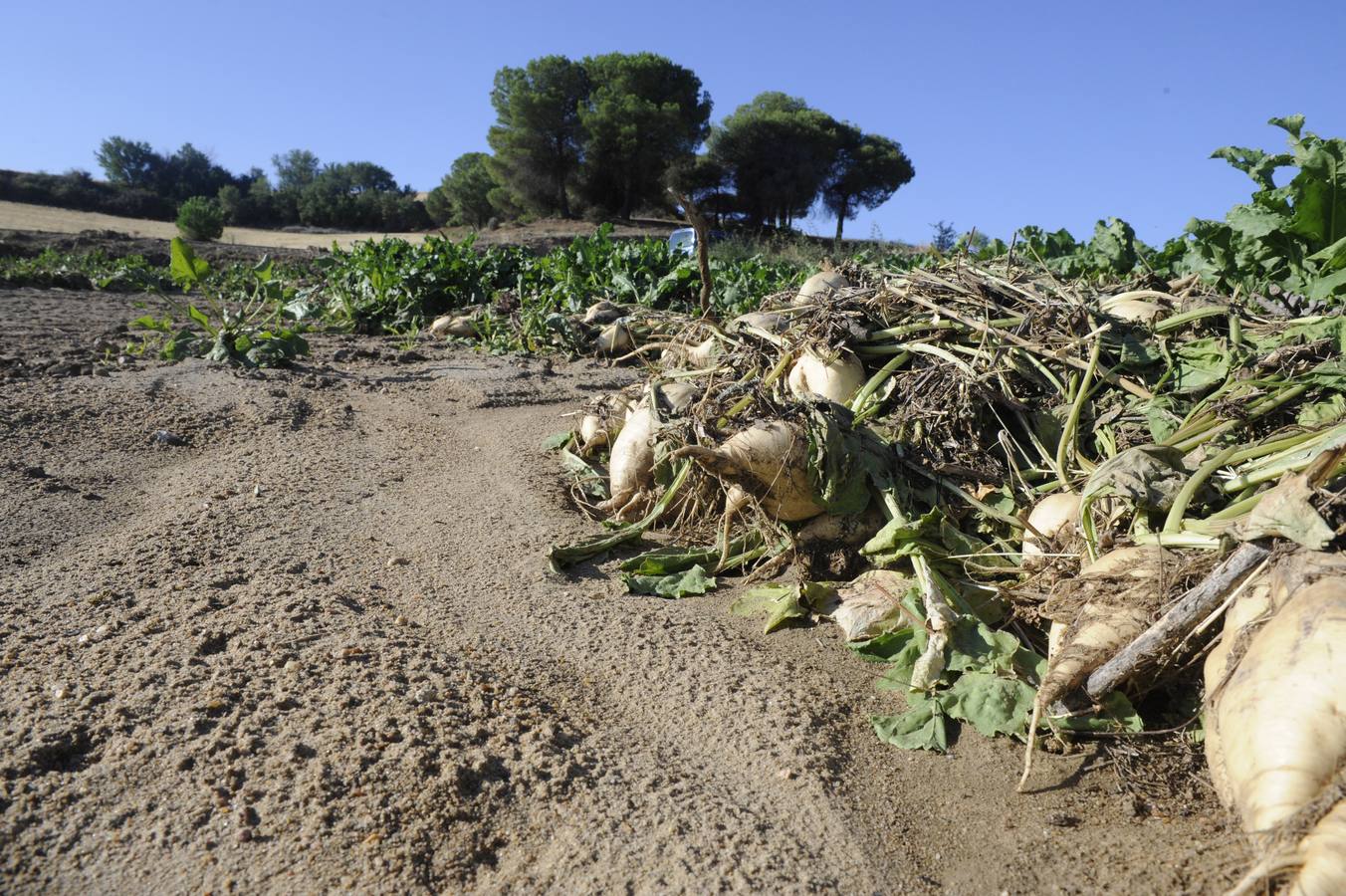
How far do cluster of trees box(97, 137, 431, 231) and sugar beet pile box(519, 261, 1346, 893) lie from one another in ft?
112

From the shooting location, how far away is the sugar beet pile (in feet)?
5.30

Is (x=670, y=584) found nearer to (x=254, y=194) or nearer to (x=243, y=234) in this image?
(x=243, y=234)

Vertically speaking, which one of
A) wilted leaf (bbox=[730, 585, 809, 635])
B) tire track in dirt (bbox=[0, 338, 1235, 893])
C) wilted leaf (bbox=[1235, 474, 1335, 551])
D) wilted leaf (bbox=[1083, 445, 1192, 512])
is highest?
wilted leaf (bbox=[1235, 474, 1335, 551])

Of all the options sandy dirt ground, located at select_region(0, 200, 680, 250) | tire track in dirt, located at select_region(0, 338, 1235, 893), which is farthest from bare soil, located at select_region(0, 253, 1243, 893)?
sandy dirt ground, located at select_region(0, 200, 680, 250)

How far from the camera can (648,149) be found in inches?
1232

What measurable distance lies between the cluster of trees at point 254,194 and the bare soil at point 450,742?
111 ft

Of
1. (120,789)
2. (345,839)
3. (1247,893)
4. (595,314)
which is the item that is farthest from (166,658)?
(595,314)

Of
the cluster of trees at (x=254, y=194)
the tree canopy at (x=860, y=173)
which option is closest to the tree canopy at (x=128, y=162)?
the cluster of trees at (x=254, y=194)

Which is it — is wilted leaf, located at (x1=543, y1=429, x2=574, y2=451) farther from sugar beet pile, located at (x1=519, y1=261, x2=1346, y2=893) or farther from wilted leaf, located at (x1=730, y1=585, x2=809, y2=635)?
wilted leaf, located at (x1=730, y1=585, x2=809, y2=635)

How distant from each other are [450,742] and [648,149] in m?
31.6

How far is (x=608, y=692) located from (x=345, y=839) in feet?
2.44

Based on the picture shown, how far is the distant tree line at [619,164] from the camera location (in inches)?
1226

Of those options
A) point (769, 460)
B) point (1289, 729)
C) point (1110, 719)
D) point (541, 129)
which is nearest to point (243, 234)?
point (541, 129)

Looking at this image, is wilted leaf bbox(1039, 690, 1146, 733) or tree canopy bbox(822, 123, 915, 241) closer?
wilted leaf bbox(1039, 690, 1146, 733)
